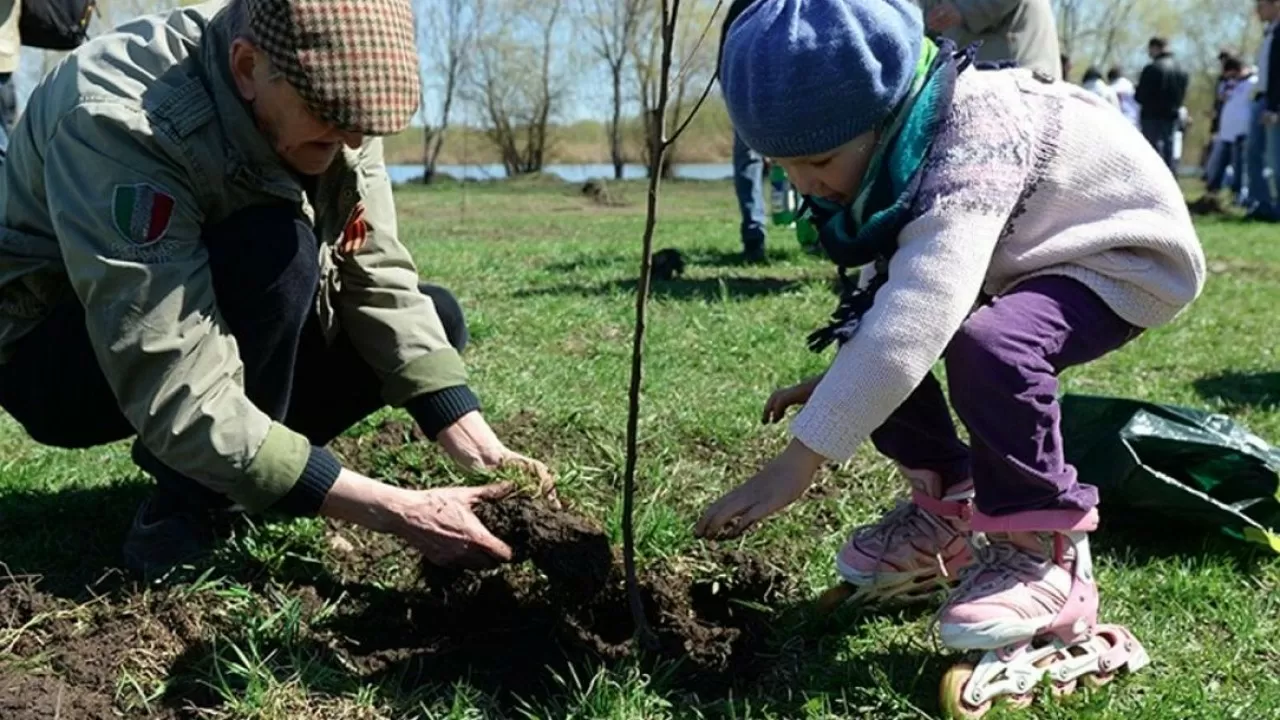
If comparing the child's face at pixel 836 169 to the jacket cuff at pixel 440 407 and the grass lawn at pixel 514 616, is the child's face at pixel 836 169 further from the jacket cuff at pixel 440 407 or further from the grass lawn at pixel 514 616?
the jacket cuff at pixel 440 407

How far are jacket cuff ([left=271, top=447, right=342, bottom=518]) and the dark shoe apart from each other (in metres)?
0.51

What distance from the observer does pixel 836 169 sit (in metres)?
2.14

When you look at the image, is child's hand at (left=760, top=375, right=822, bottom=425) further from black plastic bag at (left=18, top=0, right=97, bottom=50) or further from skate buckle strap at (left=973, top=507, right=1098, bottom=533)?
black plastic bag at (left=18, top=0, right=97, bottom=50)

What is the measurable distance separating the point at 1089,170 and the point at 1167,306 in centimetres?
29

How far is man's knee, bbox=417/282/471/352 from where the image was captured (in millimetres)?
3129

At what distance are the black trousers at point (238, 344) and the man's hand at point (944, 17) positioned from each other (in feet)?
10.8

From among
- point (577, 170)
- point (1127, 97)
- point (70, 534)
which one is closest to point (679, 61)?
point (1127, 97)

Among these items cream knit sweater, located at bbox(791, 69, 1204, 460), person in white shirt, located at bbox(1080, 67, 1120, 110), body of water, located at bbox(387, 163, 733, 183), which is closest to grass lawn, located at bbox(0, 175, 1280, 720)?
cream knit sweater, located at bbox(791, 69, 1204, 460)

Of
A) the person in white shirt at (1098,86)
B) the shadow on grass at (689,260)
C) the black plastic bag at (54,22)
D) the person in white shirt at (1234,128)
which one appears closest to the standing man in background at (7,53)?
the black plastic bag at (54,22)

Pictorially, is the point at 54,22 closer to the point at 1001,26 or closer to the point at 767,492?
the point at 1001,26

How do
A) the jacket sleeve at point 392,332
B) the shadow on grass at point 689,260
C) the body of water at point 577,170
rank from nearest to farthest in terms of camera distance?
1. the jacket sleeve at point 392,332
2. the shadow on grass at point 689,260
3. the body of water at point 577,170

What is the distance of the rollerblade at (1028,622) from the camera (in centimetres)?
209

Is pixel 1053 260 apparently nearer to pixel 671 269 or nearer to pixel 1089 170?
pixel 1089 170

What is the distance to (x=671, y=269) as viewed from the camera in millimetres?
7473
